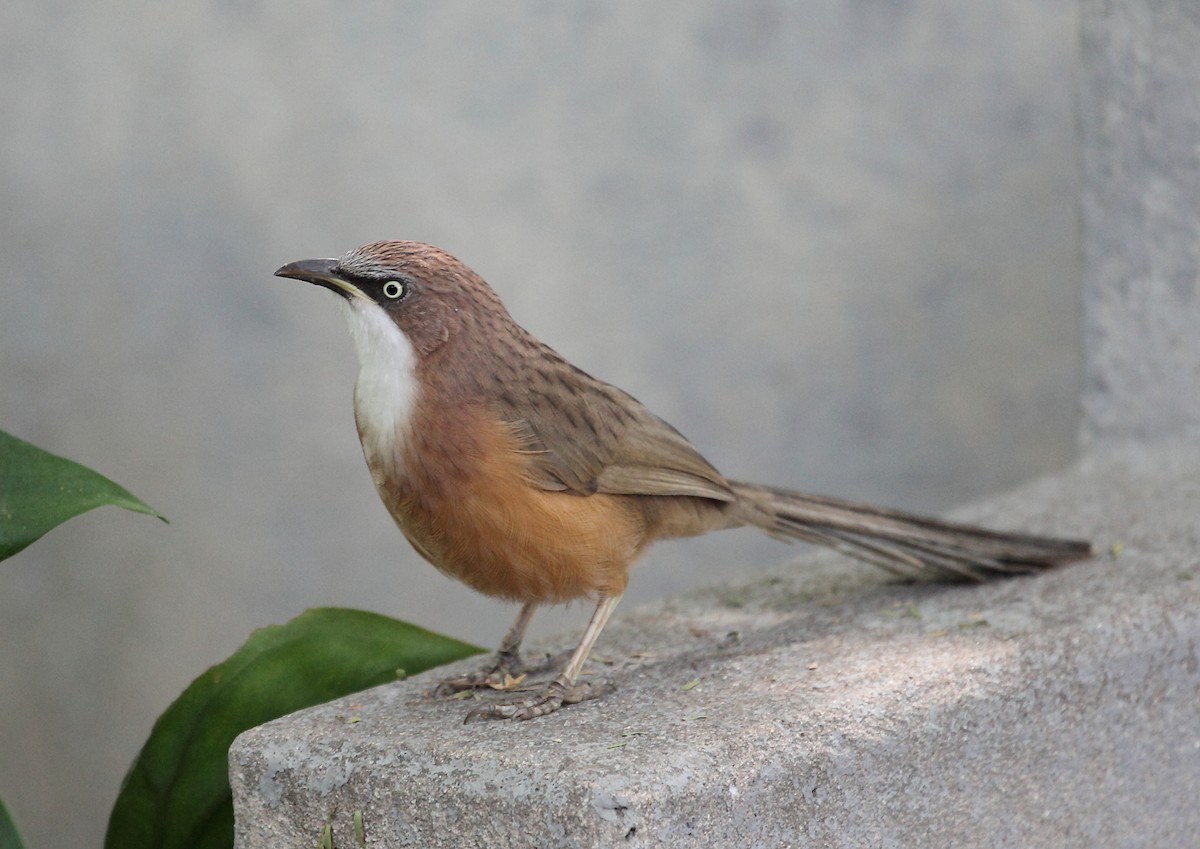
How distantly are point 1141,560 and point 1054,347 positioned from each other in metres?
2.54

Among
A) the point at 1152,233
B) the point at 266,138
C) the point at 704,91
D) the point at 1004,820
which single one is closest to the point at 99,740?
the point at 266,138

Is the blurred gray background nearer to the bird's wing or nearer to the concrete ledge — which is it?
the concrete ledge

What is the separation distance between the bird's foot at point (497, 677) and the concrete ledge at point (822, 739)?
6 centimetres

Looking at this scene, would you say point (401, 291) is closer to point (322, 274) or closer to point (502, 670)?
point (322, 274)

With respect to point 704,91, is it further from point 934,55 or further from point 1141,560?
point 1141,560

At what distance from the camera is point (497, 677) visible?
94.5 inches

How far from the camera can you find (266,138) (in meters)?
4.75

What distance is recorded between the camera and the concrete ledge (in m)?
1.93

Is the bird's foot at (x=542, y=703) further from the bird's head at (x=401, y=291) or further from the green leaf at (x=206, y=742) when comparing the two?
the bird's head at (x=401, y=291)

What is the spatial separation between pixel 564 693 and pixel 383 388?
59cm

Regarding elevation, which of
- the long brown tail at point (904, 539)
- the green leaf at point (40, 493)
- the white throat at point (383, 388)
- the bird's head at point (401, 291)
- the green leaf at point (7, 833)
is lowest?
the green leaf at point (7, 833)

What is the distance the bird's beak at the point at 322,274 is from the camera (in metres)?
2.13

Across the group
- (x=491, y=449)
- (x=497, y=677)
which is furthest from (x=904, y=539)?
(x=491, y=449)

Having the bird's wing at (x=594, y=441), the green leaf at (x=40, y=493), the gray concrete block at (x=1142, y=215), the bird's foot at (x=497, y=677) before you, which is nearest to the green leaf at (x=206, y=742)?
the bird's foot at (x=497, y=677)
